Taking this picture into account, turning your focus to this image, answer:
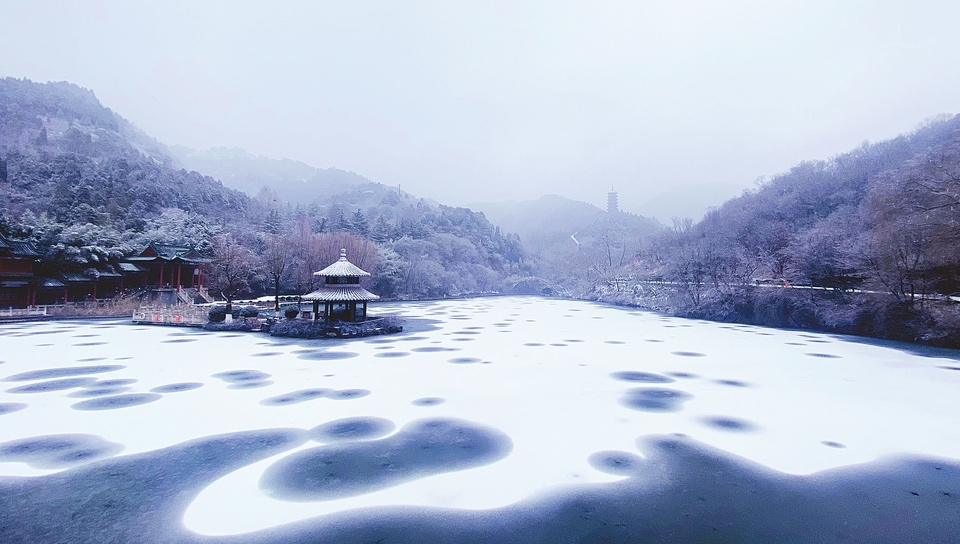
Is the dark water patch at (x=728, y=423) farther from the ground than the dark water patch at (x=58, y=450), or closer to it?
closer to it

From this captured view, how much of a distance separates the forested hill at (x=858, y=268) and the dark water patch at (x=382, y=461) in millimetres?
22566

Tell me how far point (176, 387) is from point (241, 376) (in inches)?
59.6

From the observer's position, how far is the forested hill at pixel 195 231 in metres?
29.3

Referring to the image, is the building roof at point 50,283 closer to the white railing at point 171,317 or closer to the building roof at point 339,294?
the white railing at point 171,317

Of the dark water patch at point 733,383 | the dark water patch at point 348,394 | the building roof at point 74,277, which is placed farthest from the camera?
the building roof at point 74,277

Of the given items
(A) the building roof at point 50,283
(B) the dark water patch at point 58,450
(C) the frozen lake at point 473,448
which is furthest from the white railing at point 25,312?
(B) the dark water patch at point 58,450

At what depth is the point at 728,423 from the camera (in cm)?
794

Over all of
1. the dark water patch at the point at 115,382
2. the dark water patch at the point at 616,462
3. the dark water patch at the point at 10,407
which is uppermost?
the dark water patch at the point at 115,382

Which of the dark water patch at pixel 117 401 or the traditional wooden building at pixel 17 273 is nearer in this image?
the dark water patch at pixel 117 401

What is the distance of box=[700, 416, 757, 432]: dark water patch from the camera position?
7.67 m

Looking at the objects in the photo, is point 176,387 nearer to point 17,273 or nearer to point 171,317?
point 171,317

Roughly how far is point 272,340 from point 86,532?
14.6 m

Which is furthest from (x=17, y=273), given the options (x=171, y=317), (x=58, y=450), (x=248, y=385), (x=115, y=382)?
(x=58, y=450)

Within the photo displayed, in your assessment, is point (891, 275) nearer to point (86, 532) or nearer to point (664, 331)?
point (664, 331)
